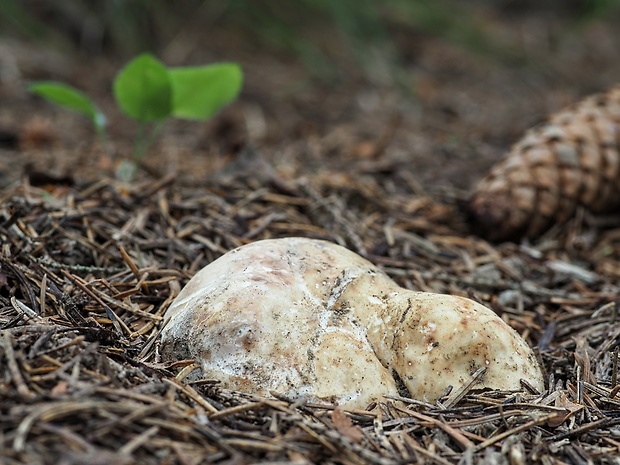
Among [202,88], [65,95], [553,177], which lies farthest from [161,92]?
[553,177]

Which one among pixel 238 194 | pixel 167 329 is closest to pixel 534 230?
pixel 238 194

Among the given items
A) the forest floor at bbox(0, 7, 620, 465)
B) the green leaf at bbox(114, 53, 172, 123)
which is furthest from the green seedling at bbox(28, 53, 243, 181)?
the forest floor at bbox(0, 7, 620, 465)

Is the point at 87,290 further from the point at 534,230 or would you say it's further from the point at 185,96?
the point at 534,230

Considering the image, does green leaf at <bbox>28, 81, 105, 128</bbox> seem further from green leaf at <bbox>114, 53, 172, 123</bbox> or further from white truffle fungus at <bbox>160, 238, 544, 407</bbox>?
white truffle fungus at <bbox>160, 238, 544, 407</bbox>

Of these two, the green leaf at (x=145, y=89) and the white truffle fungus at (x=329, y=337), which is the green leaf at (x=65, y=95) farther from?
the white truffle fungus at (x=329, y=337)

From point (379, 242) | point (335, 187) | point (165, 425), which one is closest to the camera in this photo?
point (165, 425)

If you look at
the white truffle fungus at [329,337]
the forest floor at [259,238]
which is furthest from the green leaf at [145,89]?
the white truffle fungus at [329,337]

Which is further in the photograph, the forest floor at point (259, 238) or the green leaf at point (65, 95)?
the green leaf at point (65, 95)
